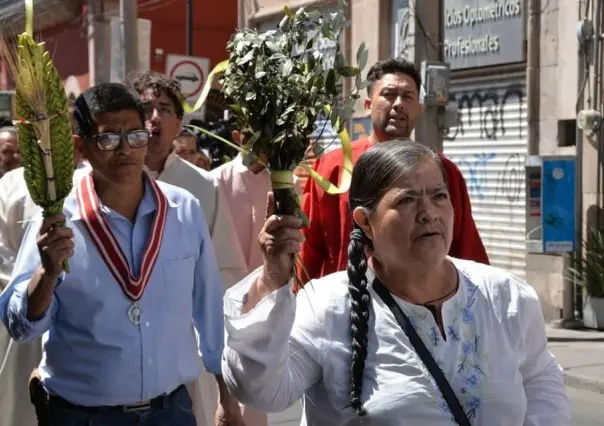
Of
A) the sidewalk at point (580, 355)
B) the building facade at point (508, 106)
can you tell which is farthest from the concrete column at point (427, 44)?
the sidewalk at point (580, 355)

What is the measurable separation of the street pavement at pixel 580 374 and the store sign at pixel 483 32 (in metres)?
3.73

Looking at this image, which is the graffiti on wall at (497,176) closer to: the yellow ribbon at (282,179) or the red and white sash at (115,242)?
the red and white sash at (115,242)

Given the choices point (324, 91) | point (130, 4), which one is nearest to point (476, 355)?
point (324, 91)

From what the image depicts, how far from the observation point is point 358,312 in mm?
3346

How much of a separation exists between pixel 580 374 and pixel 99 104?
24.6ft

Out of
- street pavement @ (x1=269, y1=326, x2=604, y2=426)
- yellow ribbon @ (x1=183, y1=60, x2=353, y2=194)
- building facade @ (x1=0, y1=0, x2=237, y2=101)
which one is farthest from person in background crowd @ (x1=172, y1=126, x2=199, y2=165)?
building facade @ (x1=0, y1=0, x2=237, y2=101)

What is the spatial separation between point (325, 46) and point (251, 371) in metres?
0.96

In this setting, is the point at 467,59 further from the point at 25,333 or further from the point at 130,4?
the point at 25,333

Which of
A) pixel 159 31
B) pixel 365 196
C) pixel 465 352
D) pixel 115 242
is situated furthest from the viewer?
A: pixel 159 31

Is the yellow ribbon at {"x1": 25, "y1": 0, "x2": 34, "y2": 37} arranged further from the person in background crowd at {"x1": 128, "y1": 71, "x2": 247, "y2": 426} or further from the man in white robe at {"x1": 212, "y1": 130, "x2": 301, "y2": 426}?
the man in white robe at {"x1": 212, "y1": 130, "x2": 301, "y2": 426}

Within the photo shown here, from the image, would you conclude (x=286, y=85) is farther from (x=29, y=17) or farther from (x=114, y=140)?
(x=114, y=140)

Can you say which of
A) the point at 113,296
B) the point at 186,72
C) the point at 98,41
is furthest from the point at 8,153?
the point at 98,41

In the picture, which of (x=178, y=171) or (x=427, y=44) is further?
(x=427, y=44)

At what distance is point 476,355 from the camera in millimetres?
3338
